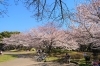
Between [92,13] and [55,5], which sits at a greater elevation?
[92,13]

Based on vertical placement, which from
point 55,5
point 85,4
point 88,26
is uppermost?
point 85,4

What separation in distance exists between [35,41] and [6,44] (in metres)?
19.4

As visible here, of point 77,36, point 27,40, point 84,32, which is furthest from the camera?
point 27,40

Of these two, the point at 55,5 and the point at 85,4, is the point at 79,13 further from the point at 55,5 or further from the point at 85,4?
the point at 55,5

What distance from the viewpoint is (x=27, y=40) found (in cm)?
4984

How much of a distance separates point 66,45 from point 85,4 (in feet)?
68.5

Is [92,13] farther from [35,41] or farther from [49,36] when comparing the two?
[35,41]

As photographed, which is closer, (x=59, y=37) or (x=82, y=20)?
(x=82, y=20)

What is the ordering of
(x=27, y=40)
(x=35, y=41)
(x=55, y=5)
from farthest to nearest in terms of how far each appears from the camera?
(x=27, y=40) < (x=35, y=41) < (x=55, y=5)

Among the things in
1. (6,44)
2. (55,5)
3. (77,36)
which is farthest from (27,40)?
(55,5)

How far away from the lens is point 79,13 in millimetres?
21906

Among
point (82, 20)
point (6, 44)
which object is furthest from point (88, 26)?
point (6, 44)

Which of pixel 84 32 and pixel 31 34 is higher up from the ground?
pixel 31 34

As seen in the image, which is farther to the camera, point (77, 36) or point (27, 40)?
point (27, 40)
